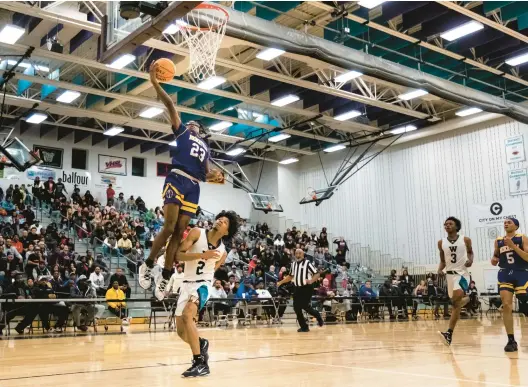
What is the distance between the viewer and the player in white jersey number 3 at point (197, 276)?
502 cm

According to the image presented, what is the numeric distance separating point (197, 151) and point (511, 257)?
4.39m

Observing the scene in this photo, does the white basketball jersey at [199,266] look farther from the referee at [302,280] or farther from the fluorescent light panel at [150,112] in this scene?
the fluorescent light panel at [150,112]

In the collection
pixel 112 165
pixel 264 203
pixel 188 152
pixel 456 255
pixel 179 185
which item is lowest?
pixel 456 255

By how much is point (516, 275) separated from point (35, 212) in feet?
60.9

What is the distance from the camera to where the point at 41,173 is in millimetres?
24250

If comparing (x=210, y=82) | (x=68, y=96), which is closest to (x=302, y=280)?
(x=210, y=82)

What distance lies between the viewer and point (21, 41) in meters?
16.2

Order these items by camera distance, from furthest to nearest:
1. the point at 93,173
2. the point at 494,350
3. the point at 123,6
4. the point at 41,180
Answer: the point at 93,173, the point at 41,180, the point at 123,6, the point at 494,350

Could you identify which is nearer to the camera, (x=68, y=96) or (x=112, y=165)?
(x=68, y=96)

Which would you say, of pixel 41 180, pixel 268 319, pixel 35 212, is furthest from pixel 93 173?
pixel 268 319

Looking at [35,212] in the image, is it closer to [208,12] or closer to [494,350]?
[208,12]

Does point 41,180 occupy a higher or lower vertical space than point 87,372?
higher

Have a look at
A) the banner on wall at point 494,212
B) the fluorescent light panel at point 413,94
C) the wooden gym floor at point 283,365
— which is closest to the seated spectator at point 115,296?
the wooden gym floor at point 283,365

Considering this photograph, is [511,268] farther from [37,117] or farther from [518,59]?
[37,117]
